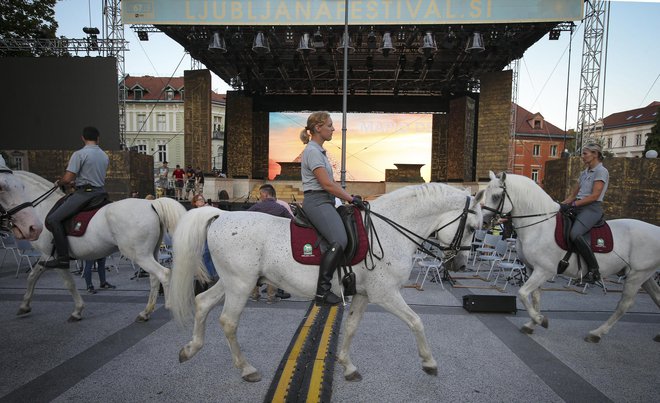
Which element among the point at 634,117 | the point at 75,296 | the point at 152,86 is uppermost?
the point at 152,86

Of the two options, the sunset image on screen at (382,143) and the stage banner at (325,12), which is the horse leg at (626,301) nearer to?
the stage banner at (325,12)

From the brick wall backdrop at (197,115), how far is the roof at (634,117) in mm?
54924

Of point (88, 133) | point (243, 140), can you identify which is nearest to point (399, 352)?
point (88, 133)

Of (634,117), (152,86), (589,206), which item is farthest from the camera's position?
(634,117)

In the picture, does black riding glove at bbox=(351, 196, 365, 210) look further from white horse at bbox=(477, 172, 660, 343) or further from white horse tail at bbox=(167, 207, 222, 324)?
white horse at bbox=(477, 172, 660, 343)

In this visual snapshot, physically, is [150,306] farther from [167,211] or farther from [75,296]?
[167,211]

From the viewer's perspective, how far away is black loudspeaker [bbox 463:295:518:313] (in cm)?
552

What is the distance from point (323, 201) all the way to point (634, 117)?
217 ft

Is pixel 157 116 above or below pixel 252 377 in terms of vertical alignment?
above

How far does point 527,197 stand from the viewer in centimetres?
486

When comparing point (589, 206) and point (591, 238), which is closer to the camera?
point (591, 238)

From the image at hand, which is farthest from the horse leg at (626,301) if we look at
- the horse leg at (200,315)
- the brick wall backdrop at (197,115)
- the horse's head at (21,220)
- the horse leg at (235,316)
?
the brick wall backdrop at (197,115)

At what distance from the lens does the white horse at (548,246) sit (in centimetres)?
461

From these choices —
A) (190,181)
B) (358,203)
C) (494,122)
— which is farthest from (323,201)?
(494,122)
